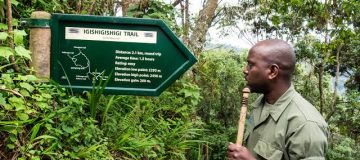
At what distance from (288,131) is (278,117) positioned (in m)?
0.12

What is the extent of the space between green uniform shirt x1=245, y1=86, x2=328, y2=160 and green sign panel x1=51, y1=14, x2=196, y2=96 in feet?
3.89

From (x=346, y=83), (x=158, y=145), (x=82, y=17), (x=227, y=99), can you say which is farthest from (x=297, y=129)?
(x=346, y=83)

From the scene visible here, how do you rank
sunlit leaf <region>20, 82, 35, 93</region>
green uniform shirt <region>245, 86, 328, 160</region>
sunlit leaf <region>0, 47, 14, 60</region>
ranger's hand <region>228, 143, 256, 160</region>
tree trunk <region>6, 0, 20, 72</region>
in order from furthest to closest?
1. tree trunk <region>6, 0, 20, 72</region>
2. sunlit leaf <region>20, 82, 35, 93</region>
3. sunlit leaf <region>0, 47, 14, 60</region>
4. ranger's hand <region>228, 143, 256, 160</region>
5. green uniform shirt <region>245, 86, 328, 160</region>

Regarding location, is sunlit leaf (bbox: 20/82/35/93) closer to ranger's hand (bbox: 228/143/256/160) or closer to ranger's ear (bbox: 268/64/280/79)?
ranger's hand (bbox: 228/143/256/160)

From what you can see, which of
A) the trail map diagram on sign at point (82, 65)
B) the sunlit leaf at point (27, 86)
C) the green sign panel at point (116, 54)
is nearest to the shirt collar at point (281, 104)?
the green sign panel at point (116, 54)

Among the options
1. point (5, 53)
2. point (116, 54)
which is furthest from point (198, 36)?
point (5, 53)

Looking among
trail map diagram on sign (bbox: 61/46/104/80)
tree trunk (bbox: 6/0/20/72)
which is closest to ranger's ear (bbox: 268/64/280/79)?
trail map diagram on sign (bbox: 61/46/104/80)

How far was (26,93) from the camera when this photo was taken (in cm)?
325

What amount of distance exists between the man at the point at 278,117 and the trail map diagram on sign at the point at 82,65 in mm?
1437

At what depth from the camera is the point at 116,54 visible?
355 centimetres

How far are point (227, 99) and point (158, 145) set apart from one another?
531 centimetres

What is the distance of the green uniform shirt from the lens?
7.25 feet

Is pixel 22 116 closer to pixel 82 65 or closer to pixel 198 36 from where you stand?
pixel 82 65

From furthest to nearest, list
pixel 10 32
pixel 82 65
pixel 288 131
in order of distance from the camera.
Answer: pixel 82 65
pixel 10 32
pixel 288 131
